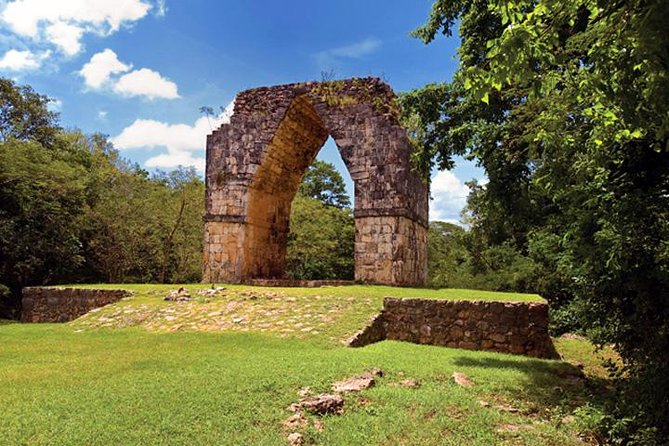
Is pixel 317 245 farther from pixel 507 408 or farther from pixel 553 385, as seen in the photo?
pixel 507 408

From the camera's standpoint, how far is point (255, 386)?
15.8 ft

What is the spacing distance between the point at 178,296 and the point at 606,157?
29.4 ft

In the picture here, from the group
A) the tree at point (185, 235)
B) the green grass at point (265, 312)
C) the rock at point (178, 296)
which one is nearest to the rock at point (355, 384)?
the green grass at point (265, 312)

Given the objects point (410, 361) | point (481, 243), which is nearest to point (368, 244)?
point (410, 361)

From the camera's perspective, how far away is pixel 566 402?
5.17 metres

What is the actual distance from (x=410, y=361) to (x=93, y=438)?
4043mm

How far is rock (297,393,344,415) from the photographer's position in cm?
430

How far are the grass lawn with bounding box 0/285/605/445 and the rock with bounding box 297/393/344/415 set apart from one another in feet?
0.34

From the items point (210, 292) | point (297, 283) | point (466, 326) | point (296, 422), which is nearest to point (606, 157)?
point (296, 422)

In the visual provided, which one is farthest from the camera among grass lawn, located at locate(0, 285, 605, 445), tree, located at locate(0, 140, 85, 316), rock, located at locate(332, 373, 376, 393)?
tree, located at locate(0, 140, 85, 316)

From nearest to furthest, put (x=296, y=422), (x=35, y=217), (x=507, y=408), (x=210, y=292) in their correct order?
(x=296, y=422) < (x=507, y=408) < (x=210, y=292) < (x=35, y=217)

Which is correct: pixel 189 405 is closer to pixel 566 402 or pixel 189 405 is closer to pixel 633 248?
pixel 566 402

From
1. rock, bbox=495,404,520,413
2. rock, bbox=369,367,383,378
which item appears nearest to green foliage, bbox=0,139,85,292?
rock, bbox=369,367,383,378

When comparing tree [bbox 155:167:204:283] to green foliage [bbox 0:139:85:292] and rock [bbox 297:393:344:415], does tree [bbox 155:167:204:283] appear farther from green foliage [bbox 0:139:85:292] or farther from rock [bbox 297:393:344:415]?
rock [bbox 297:393:344:415]
